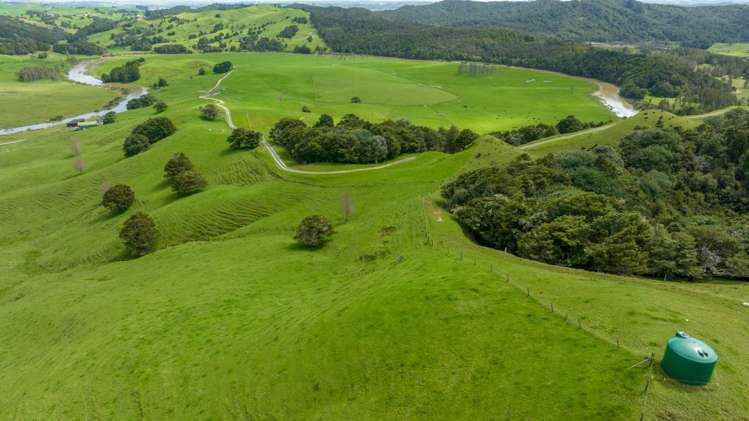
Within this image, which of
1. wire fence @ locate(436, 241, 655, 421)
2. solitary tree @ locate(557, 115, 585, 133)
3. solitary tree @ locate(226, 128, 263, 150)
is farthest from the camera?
solitary tree @ locate(557, 115, 585, 133)

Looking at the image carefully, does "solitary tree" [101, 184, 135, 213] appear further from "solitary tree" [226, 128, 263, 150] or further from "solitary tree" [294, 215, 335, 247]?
"solitary tree" [294, 215, 335, 247]

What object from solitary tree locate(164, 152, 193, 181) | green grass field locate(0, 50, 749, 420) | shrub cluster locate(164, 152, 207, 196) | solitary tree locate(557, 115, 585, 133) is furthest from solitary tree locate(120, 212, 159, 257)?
solitary tree locate(557, 115, 585, 133)

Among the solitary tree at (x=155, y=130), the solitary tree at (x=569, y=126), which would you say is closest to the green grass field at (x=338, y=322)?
the solitary tree at (x=155, y=130)

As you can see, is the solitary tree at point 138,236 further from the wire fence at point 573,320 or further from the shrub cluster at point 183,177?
the wire fence at point 573,320

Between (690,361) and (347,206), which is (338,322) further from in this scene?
(347,206)

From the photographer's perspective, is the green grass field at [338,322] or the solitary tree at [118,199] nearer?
the green grass field at [338,322]

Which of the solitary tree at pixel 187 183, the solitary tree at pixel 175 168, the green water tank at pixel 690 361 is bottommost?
the solitary tree at pixel 187 183
